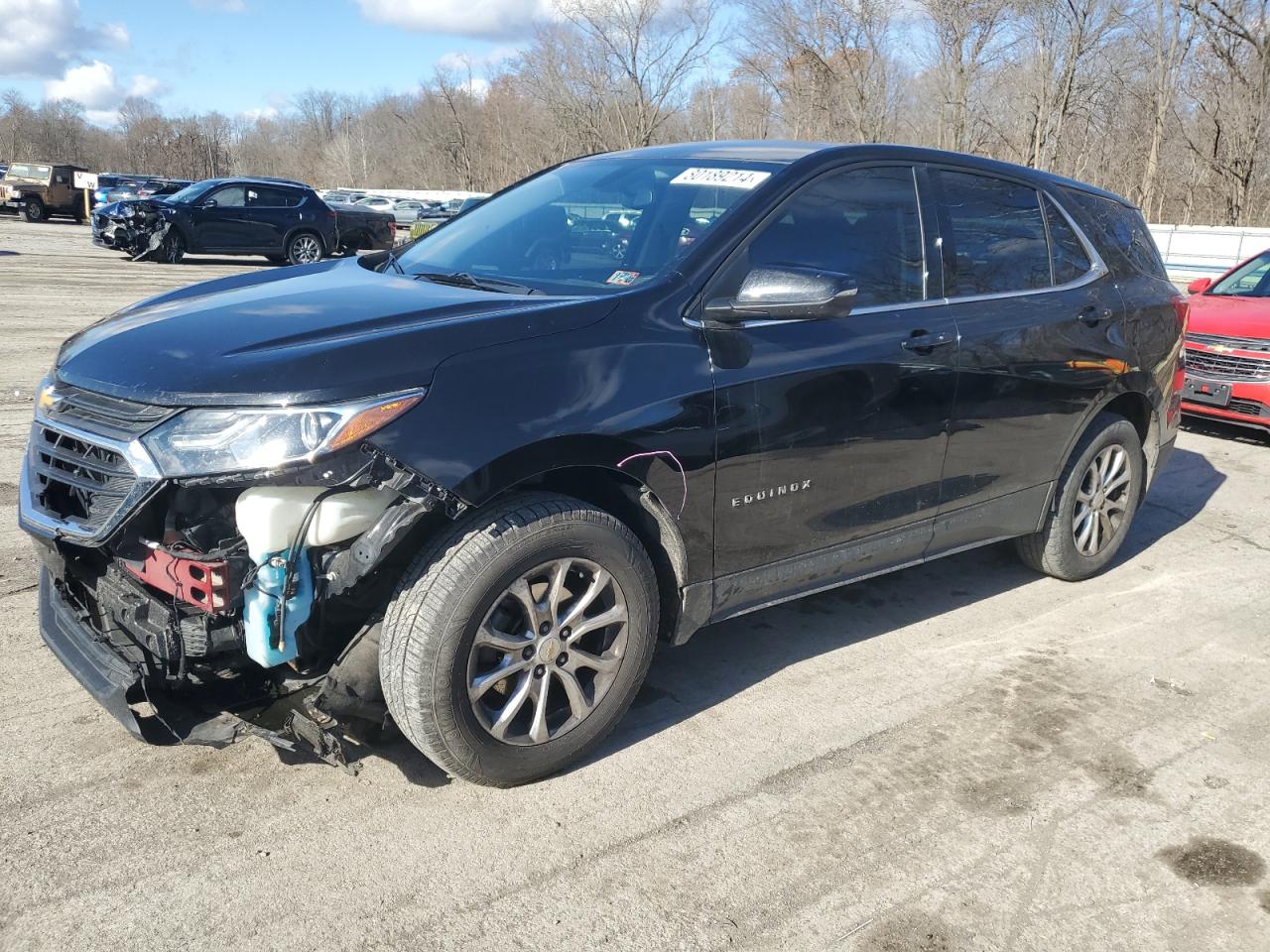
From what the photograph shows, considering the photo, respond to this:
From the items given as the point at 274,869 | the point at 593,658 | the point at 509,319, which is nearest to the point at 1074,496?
the point at 593,658

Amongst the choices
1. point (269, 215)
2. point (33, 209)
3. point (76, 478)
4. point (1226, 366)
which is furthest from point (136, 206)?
point (76, 478)

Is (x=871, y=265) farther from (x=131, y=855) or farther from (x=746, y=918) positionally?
(x=131, y=855)

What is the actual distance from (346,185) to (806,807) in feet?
284

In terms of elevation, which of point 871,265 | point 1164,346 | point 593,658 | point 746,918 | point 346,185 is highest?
point 346,185

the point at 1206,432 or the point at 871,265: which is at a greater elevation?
the point at 871,265

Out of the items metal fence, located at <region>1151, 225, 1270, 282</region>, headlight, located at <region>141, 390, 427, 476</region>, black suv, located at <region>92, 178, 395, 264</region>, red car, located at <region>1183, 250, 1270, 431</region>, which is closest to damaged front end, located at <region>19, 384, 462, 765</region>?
headlight, located at <region>141, 390, 427, 476</region>

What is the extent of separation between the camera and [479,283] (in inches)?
142

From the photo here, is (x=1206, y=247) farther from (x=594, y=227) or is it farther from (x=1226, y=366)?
(x=594, y=227)

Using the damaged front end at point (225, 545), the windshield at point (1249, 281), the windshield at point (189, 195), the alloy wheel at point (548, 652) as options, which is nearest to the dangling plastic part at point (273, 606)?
the damaged front end at point (225, 545)

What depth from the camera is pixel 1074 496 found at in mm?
4941

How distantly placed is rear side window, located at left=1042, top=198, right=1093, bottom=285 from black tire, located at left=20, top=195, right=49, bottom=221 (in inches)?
1510

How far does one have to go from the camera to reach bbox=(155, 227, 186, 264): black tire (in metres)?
20.8

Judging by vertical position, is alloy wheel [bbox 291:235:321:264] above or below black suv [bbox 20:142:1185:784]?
above

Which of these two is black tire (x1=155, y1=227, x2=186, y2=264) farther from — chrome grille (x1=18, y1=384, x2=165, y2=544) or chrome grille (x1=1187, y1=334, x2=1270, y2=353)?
chrome grille (x1=18, y1=384, x2=165, y2=544)
